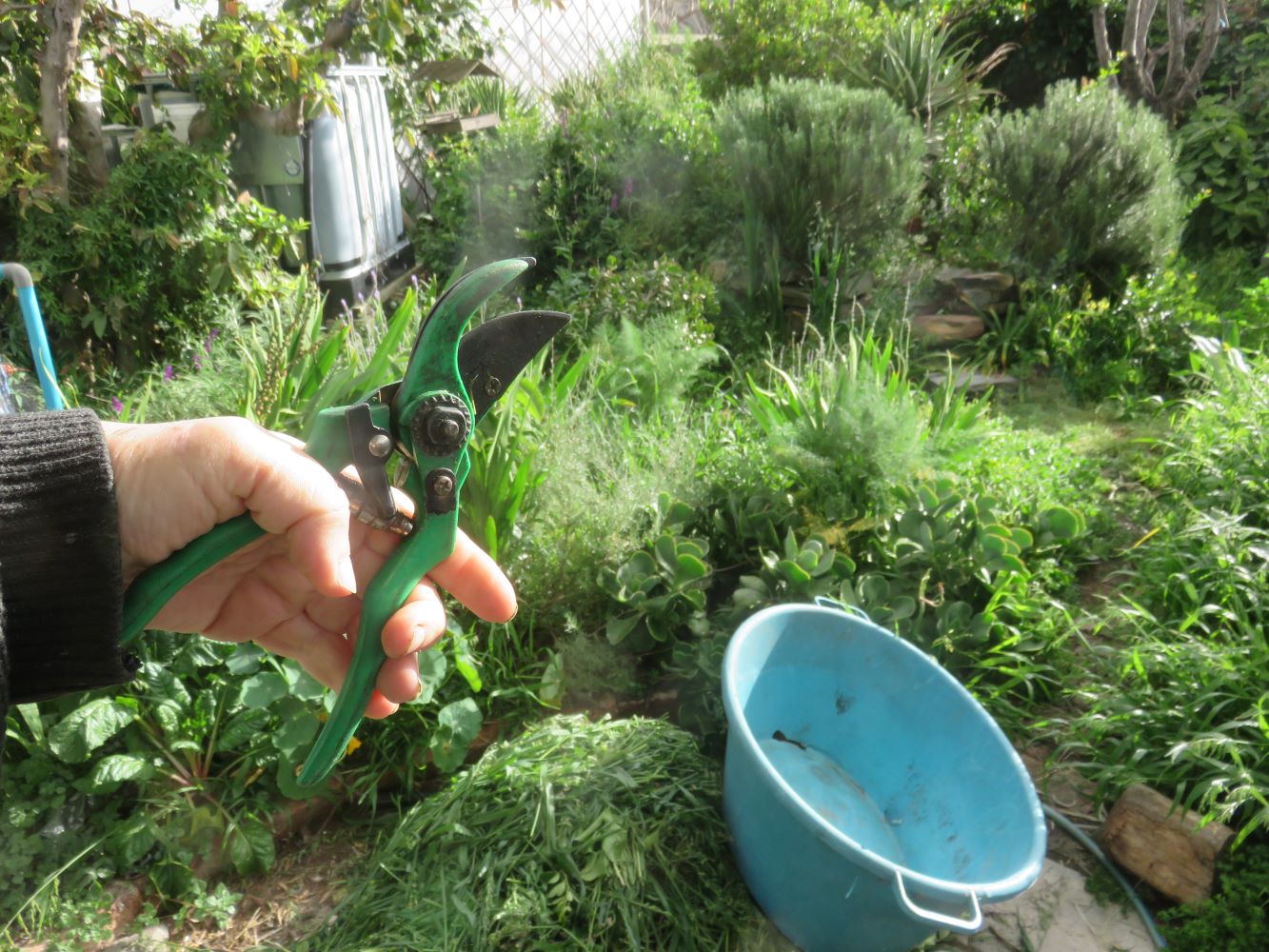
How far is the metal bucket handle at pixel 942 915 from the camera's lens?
164cm

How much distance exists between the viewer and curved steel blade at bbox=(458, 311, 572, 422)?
117 cm

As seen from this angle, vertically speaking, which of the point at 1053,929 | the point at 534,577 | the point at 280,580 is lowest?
the point at 1053,929

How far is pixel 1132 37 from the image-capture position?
6.65 metres

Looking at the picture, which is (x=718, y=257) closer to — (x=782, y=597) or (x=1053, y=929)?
(x=782, y=597)

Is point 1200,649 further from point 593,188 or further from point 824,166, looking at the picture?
point 593,188

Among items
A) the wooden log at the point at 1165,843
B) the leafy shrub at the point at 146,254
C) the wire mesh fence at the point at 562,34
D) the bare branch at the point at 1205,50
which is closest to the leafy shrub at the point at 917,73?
the bare branch at the point at 1205,50

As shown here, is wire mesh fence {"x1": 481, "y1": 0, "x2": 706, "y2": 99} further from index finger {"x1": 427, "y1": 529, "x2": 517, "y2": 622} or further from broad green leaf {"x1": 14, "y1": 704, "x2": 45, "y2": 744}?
index finger {"x1": 427, "y1": 529, "x2": 517, "y2": 622}

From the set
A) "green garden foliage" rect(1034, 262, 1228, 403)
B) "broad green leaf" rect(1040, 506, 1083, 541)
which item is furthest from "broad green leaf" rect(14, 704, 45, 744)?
"green garden foliage" rect(1034, 262, 1228, 403)

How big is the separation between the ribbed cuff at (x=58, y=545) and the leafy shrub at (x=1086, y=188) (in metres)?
5.49

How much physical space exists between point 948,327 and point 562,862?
443 cm

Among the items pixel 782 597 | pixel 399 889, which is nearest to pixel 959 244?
pixel 782 597

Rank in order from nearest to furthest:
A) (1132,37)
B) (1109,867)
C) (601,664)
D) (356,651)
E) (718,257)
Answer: (356,651) → (1109,867) → (601,664) → (718,257) → (1132,37)

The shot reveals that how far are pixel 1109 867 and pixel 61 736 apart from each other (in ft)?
8.25

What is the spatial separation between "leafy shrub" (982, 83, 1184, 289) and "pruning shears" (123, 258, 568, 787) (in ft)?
16.8
